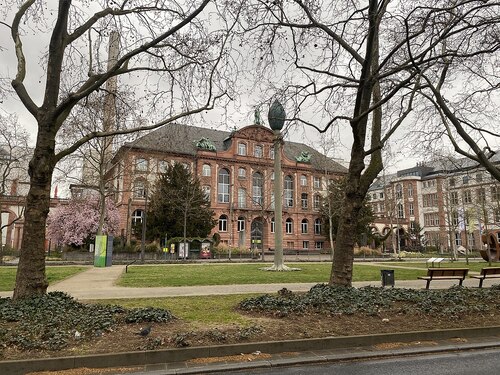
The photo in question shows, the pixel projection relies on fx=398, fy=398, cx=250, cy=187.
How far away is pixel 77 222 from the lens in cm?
4509

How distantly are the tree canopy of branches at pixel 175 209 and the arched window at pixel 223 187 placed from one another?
11496mm

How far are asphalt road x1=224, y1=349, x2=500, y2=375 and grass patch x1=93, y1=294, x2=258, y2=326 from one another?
2.44 meters

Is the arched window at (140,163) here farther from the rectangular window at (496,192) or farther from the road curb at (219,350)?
the rectangular window at (496,192)

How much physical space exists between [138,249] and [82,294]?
Result: 93.8ft

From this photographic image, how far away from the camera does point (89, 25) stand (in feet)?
33.4

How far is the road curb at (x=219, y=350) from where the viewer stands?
5.78 meters

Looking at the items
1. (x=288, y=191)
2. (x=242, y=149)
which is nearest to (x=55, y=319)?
(x=242, y=149)

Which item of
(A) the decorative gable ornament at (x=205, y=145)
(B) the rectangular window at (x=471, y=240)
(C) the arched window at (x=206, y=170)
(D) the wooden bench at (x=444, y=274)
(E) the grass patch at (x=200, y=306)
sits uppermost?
(A) the decorative gable ornament at (x=205, y=145)

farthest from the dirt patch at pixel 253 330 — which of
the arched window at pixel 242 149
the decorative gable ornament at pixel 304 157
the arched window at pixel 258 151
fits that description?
the decorative gable ornament at pixel 304 157

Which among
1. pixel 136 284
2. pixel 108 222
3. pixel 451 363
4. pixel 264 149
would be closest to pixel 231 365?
pixel 451 363

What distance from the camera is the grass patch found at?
28.9 ft

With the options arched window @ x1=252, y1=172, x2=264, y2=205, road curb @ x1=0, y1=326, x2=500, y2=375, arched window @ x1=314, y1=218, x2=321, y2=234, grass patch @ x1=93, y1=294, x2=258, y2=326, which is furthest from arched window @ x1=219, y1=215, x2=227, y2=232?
road curb @ x1=0, y1=326, x2=500, y2=375

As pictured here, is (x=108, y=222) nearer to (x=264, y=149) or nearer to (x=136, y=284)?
(x=264, y=149)

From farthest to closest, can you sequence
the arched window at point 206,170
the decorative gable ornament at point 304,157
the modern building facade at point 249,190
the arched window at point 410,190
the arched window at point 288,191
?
the arched window at point 410,190, the decorative gable ornament at point 304,157, the arched window at point 288,191, the arched window at point 206,170, the modern building facade at point 249,190
